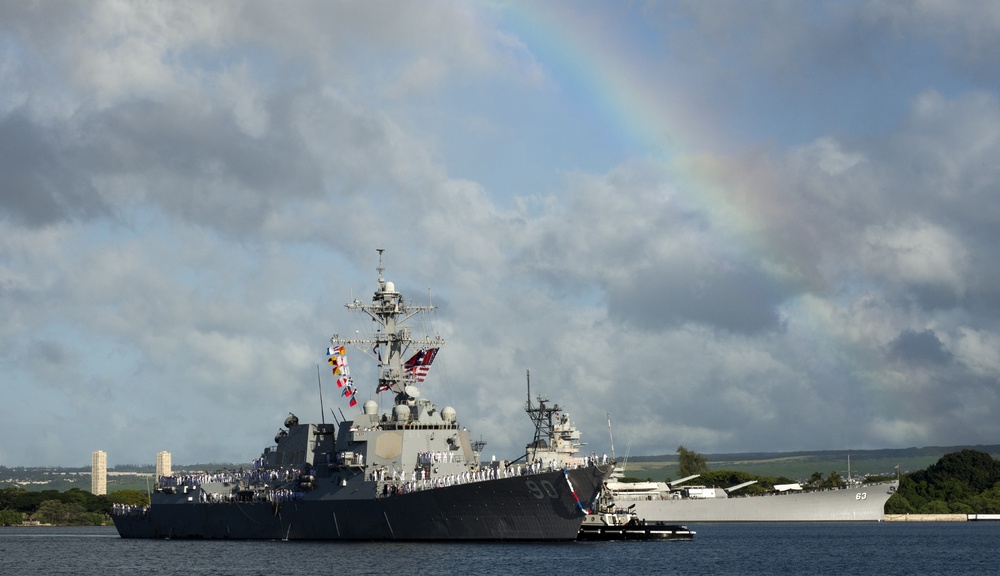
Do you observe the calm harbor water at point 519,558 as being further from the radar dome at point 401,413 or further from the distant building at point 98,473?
the distant building at point 98,473

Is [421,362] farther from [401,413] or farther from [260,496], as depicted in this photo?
[260,496]

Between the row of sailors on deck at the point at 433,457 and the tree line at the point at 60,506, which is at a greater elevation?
the row of sailors on deck at the point at 433,457

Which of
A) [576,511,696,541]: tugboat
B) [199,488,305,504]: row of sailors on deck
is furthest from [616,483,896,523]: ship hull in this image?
[199,488,305,504]: row of sailors on deck

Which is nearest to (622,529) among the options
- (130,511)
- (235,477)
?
(235,477)

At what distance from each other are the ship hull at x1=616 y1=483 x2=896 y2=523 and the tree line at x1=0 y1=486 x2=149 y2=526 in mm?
58104

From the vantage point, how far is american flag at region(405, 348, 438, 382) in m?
59.5

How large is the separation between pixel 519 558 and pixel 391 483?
8.82 metres

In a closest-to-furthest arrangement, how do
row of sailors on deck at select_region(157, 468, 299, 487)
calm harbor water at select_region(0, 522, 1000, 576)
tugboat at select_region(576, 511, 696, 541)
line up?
calm harbor water at select_region(0, 522, 1000, 576), tugboat at select_region(576, 511, 696, 541), row of sailors on deck at select_region(157, 468, 299, 487)

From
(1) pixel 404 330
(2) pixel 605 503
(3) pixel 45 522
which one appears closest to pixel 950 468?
(2) pixel 605 503

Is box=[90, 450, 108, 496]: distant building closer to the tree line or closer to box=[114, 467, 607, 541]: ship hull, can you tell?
the tree line

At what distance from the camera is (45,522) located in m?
131

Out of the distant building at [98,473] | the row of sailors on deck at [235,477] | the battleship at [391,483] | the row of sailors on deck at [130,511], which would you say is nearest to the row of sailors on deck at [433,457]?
the battleship at [391,483]

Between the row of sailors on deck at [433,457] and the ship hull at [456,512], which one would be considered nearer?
the ship hull at [456,512]

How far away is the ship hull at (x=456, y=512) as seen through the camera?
49.7 m
